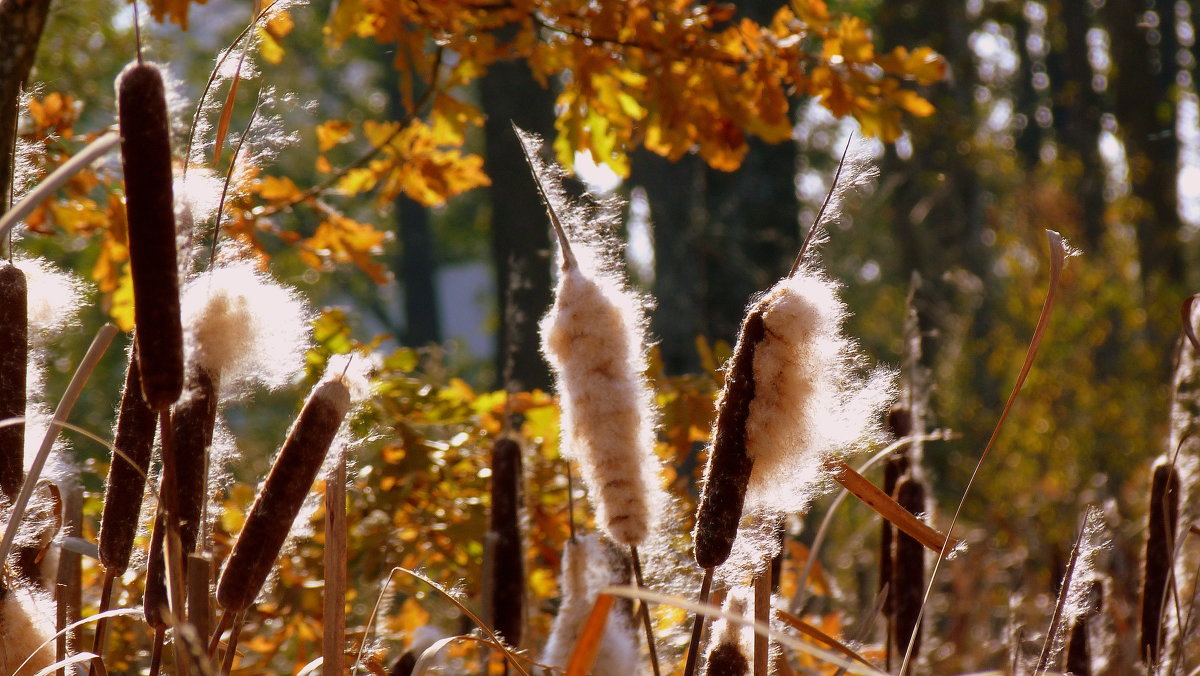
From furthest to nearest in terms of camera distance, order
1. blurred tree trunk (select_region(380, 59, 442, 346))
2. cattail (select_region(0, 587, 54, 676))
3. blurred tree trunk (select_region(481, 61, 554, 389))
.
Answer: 1. blurred tree trunk (select_region(380, 59, 442, 346))
2. blurred tree trunk (select_region(481, 61, 554, 389))
3. cattail (select_region(0, 587, 54, 676))

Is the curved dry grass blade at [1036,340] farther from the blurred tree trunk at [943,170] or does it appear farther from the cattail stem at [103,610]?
the blurred tree trunk at [943,170]

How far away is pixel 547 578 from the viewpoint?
2.71m

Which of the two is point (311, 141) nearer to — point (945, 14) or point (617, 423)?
point (945, 14)

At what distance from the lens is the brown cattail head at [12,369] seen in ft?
3.56

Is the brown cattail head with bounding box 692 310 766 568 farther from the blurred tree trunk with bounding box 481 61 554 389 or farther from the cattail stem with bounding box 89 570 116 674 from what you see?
the blurred tree trunk with bounding box 481 61 554 389

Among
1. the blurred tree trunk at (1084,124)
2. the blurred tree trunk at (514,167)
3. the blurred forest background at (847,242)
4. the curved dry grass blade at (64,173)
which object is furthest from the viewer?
the blurred tree trunk at (1084,124)

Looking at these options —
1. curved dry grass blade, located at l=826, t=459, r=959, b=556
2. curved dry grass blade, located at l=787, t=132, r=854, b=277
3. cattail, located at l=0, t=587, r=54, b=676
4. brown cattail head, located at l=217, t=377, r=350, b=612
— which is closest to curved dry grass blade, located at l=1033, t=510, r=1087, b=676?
curved dry grass blade, located at l=826, t=459, r=959, b=556

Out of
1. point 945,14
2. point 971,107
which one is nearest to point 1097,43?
point 971,107

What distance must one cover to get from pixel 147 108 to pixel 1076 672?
52.7 inches

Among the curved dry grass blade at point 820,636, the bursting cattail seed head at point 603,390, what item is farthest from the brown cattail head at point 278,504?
the curved dry grass blade at point 820,636

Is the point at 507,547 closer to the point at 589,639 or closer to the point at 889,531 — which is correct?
the point at 889,531

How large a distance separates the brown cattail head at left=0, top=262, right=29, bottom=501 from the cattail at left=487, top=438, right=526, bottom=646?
23.4 inches

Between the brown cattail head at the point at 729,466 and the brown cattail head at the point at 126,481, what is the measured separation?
52cm

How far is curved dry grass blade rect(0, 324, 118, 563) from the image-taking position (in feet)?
3.14
